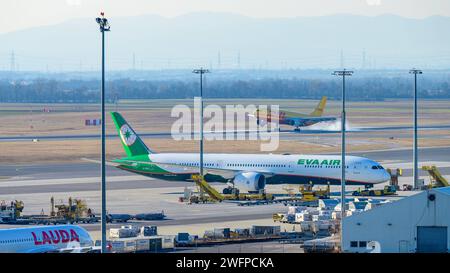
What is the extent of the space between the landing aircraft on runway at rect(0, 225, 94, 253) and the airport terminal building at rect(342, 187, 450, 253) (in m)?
15.2

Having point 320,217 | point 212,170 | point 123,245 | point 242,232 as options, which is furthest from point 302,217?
point 212,170

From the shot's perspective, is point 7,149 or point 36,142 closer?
point 7,149

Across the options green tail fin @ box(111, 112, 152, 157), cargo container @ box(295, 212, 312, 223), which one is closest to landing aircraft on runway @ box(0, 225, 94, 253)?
cargo container @ box(295, 212, 312, 223)

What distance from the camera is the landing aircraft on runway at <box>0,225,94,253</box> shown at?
5152 cm

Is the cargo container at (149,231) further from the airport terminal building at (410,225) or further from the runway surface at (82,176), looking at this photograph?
the runway surface at (82,176)

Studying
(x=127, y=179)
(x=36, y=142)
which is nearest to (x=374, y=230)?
(x=127, y=179)

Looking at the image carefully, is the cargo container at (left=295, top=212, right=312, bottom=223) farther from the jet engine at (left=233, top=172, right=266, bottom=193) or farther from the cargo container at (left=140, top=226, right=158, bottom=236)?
the jet engine at (left=233, top=172, right=266, bottom=193)

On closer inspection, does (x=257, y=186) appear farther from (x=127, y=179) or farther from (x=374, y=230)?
(x=374, y=230)

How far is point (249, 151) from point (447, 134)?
181 ft

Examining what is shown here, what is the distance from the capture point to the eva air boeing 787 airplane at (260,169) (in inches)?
3797

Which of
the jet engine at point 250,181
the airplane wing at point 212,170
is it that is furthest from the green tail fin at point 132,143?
the jet engine at point 250,181

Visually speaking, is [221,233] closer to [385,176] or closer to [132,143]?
[385,176]

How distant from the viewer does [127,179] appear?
115312mm

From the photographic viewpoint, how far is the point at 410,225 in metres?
43.0
